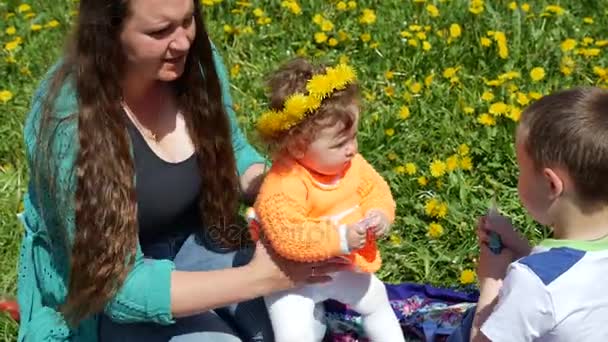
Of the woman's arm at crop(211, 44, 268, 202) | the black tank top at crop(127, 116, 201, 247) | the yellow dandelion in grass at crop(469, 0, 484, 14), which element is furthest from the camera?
the yellow dandelion in grass at crop(469, 0, 484, 14)

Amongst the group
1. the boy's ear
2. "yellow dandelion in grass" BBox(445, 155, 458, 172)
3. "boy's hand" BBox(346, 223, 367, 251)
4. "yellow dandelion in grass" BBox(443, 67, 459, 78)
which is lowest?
"yellow dandelion in grass" BBox(445, 155, 458, 172)

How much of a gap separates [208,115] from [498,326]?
1.02 m

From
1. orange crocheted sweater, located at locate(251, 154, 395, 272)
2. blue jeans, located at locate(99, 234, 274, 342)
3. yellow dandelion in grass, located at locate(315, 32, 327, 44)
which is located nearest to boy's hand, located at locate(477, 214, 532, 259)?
orange crocheted sweater, located at locate(251, 154, 395, 272)

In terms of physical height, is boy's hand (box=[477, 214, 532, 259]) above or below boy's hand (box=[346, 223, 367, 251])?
below

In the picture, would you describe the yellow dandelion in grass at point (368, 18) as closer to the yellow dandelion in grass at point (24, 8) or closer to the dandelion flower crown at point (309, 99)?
the yellow dandelion in grass at point (24, 8)

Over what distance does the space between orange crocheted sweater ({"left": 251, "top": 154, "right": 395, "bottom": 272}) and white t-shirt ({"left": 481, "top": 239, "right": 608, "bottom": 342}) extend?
→ 46 centimetres

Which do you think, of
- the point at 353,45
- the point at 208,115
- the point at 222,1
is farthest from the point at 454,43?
the point at 208,115

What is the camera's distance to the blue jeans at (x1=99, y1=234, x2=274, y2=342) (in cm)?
269

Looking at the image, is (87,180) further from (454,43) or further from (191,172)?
(454,43)

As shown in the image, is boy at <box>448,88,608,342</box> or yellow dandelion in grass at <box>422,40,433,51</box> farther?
yellow dandelion in grass at <box>422,40,433,51</box>

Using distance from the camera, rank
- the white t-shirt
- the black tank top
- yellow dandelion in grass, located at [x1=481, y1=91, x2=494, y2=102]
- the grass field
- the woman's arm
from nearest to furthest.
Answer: the white t-shirt, the black tank top, the woman's arm, the grass field, yellow dandelion in grass, located at [x1=481, y1=91, x2=494, y2=102]

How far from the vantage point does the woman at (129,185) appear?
99.0 inches

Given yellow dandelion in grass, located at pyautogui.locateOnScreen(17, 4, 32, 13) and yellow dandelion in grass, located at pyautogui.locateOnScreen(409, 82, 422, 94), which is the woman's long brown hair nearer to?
yellow dandelion in grass, located at pyautogui.locateOnScreen(409, 82, 422, 94)

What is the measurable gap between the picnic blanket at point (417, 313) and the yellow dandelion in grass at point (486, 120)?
815mm
